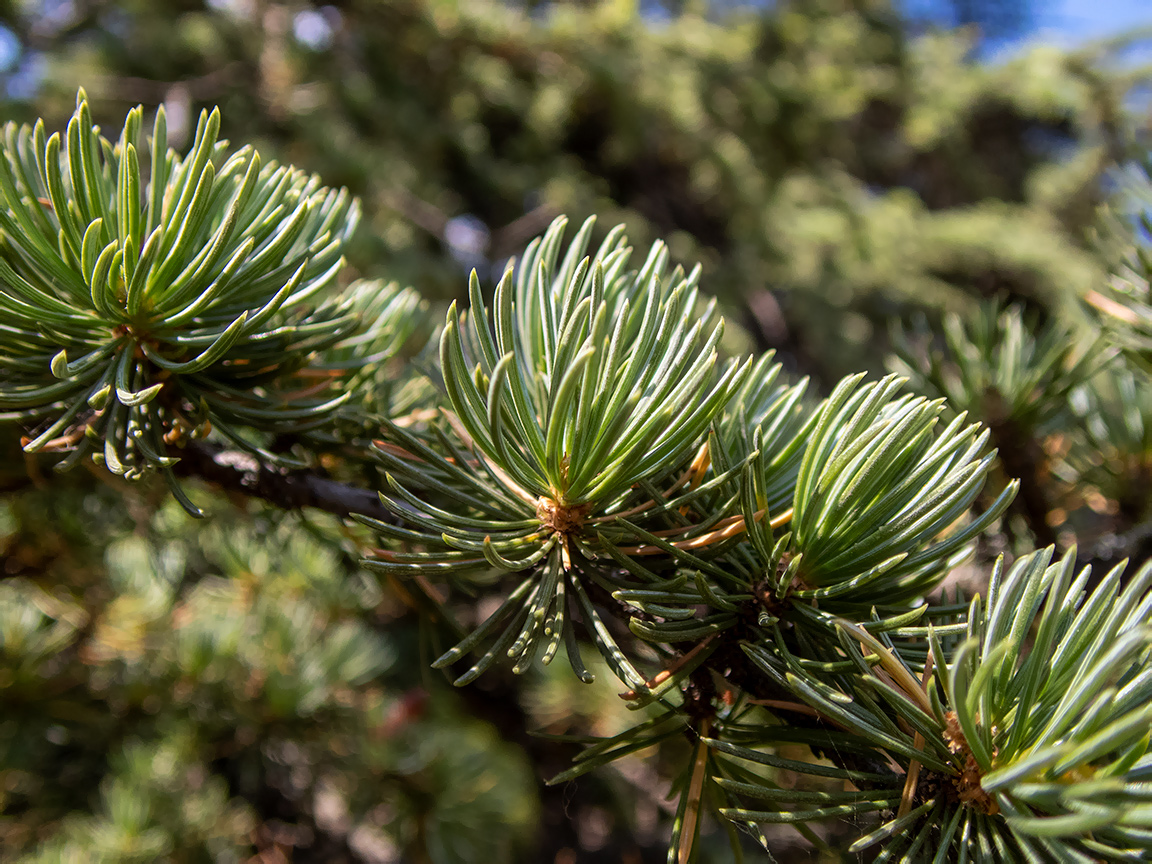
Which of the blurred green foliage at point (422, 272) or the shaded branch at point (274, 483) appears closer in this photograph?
the shaded branch at point (274, 483)

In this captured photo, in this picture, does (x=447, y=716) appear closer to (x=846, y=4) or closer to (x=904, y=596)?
(x=904, y=596)

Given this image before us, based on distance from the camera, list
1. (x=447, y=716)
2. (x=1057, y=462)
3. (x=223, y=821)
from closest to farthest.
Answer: (x=1057, y=462) → (x=223, y=821) → (x=447, y=716)

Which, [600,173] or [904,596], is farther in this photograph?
[600,173]

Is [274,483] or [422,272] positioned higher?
[274,483]

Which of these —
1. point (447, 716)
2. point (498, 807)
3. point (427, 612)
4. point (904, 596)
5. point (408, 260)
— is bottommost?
point (447, 716)

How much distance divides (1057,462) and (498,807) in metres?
0.86

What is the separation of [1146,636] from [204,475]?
344 mm

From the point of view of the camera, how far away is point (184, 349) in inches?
11.2

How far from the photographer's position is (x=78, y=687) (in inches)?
34.5

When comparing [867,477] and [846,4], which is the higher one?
[846,4]

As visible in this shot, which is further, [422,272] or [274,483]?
[422,272]

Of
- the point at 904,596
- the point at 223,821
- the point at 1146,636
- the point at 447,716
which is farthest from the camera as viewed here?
the point at 447,716

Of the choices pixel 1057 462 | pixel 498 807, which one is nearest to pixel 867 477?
pixel 1057 462

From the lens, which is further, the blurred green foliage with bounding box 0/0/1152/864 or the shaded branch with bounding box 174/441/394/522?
the blurred green foliage with bounding box 0/0/1152/864
